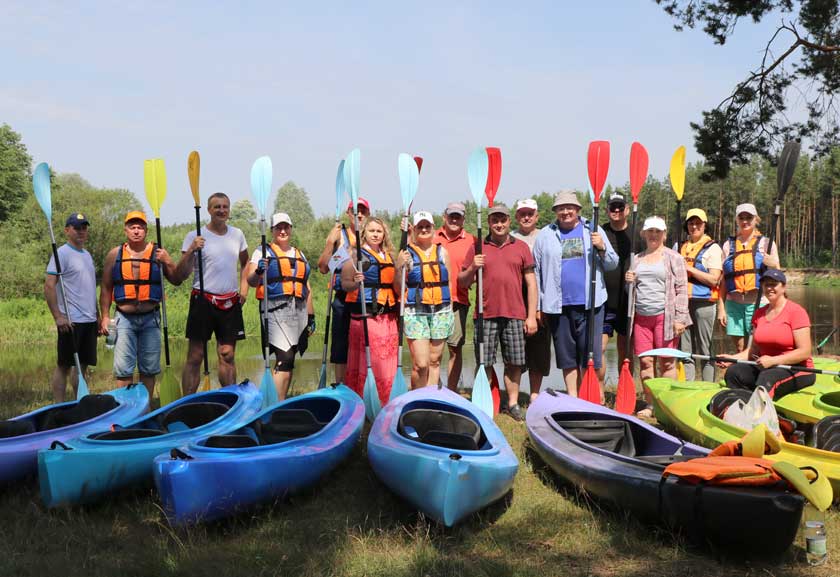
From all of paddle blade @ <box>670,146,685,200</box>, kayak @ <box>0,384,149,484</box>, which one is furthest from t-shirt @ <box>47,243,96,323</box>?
paddle blade @ <box>670,146,685,200</box>

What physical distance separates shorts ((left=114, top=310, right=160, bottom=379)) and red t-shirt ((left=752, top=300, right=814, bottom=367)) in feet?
13.1

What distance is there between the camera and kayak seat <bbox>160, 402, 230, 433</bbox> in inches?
161

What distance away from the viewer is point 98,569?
2.71m

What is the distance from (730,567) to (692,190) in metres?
41.2

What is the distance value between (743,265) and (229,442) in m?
3.96

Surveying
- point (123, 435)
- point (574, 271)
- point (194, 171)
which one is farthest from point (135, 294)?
point (574, 271)

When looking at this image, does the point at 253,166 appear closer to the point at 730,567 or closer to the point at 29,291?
the point at 730,567

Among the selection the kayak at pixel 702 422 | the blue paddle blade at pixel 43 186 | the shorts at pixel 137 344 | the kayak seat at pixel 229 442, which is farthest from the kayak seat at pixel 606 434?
the blue paddle blade at pixel 43 186

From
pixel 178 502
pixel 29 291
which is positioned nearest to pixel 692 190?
pixel 29 291

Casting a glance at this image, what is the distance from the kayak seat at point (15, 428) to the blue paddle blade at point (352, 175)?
2.59 meters

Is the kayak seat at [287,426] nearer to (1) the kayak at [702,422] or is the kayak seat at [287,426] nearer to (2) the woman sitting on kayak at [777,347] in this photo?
(1) the kayak at [702,422]

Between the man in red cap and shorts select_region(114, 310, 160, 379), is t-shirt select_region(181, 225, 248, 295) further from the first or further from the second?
shorts select_region(114, 310, 160, 379)

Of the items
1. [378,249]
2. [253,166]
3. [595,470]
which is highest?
[253,166]

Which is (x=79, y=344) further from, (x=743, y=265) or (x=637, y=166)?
(x=743, y=265)
